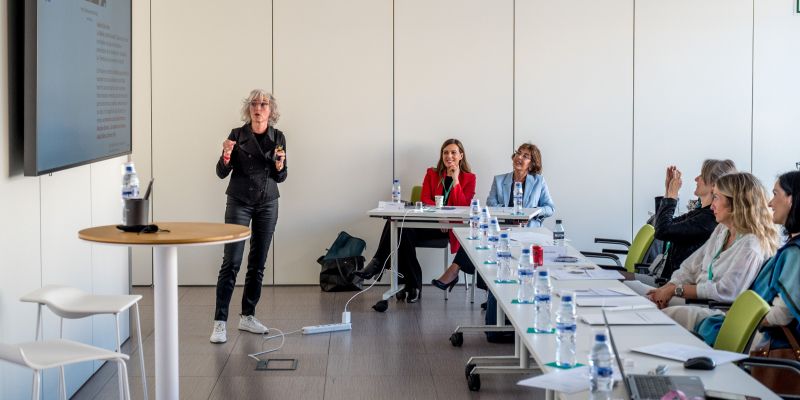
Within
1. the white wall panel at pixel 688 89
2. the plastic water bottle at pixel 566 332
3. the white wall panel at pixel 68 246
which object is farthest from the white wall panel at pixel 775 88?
the white wall panel at pixel 68 246

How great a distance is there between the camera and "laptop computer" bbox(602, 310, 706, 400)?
2.91 m

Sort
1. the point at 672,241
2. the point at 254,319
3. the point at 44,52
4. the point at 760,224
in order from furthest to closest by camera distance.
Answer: the point at 254,319 < the point at 672,241 < the point at 760,224 < the point at 44,52

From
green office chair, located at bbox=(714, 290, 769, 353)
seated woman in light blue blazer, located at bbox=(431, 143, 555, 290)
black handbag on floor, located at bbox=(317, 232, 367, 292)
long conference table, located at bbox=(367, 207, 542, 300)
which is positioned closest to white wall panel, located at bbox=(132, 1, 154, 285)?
black handbag on floor, located at bbox=(317, 232, 367, 292)

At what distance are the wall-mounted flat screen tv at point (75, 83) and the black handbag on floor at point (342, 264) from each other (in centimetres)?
288

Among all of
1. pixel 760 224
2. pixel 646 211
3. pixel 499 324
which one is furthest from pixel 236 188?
pixel 646 211

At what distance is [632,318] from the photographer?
13.5ft

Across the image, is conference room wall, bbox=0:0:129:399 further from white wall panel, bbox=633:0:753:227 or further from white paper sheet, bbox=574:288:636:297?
white wall panel, bbox=633:0:753:227

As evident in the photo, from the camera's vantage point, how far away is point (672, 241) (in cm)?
630

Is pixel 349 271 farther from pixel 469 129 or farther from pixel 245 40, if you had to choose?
pixel 245 40

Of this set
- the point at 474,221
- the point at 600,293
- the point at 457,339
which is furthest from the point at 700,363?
the point at 474,221

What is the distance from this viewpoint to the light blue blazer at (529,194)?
26.8ft

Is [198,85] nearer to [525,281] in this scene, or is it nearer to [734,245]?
[525,281]

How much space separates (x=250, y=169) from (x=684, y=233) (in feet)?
9.42

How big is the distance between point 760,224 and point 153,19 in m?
5.57
